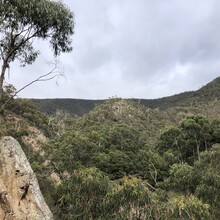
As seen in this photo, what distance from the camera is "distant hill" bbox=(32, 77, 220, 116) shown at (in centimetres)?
8325

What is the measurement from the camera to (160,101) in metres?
96.5

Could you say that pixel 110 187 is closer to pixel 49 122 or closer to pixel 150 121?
pixel 49 122

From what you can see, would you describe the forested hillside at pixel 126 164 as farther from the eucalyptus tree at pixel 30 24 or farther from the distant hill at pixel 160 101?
the distant hill at pixel 160 101

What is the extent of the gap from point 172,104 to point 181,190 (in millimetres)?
71026

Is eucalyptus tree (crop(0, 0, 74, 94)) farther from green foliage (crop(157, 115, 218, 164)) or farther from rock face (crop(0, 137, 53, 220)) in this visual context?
green foliage (crop(157, 115, 218, 164))

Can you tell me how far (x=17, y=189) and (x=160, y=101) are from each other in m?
84.9

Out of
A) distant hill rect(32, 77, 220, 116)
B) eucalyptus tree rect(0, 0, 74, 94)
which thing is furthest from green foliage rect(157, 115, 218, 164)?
distant hill rect(32, 77, 220, 116)

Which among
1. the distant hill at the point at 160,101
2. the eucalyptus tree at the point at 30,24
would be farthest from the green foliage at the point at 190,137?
the distant hill at the point at 160,101

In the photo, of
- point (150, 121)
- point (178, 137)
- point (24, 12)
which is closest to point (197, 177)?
point (24, 12)

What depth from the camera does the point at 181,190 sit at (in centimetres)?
2069

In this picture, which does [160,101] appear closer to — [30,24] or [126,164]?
[126,164]

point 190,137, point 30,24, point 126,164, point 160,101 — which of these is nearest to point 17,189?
point 30,24

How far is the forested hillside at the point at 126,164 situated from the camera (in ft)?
44.7

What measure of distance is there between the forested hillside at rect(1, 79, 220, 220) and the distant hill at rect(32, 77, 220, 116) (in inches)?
376
